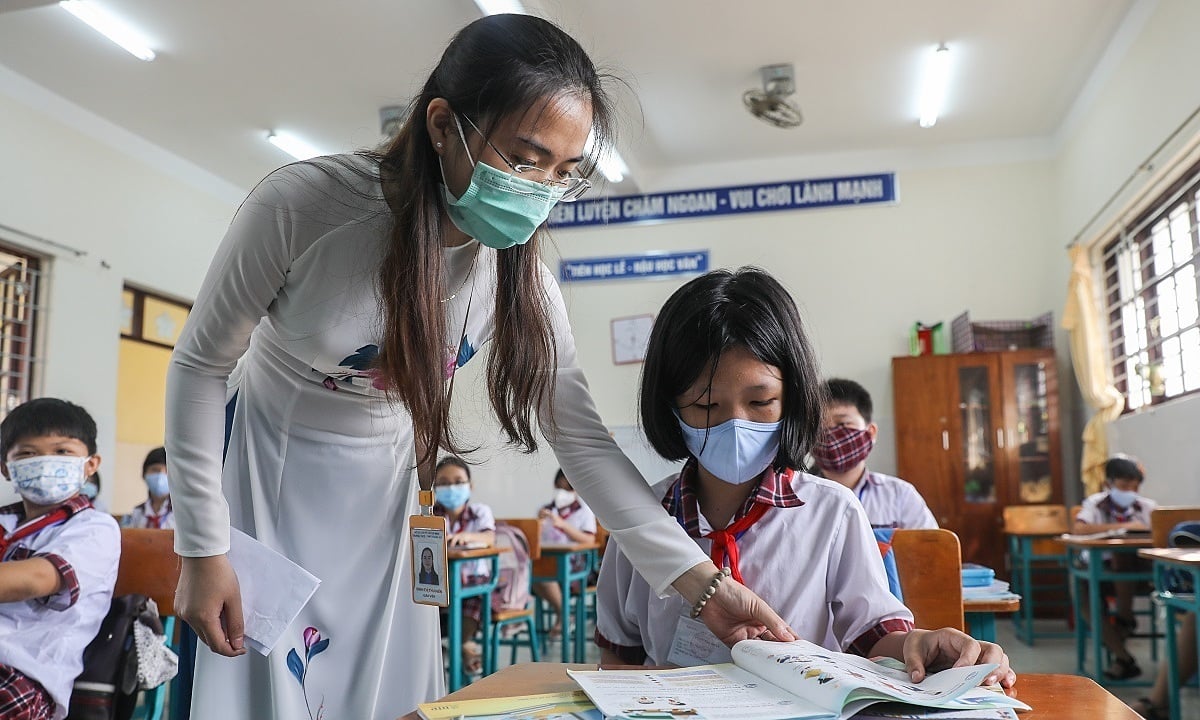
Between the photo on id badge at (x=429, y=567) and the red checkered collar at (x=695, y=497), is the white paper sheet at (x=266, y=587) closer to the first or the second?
the photo on id badge at (x=429, y=567)

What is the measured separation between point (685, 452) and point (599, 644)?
0.92 feet

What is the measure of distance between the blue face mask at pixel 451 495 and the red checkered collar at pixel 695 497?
3483 mm

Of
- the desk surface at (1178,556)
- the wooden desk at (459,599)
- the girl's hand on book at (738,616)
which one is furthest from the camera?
the wooden desk at (459,599)

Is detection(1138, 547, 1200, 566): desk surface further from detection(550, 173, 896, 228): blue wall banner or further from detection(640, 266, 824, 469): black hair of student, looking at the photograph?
detection(550, 173, 896, 228): blue wall banner

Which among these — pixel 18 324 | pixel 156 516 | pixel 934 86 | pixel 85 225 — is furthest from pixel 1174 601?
pixel 85 225

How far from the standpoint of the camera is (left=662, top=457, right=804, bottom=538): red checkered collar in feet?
3.95

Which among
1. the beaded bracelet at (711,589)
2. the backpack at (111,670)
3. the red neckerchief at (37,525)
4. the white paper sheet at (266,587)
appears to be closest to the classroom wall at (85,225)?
the red neckerchief at (37,525)

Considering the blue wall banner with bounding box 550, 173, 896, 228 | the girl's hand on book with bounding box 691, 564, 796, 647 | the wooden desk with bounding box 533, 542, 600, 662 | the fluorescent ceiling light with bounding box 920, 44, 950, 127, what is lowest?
the wooden desk with bounding box 533, 542, 600, 662

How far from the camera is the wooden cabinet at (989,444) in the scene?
648cm

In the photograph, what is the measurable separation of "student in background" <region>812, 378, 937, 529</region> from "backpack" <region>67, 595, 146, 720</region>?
6.13 ft

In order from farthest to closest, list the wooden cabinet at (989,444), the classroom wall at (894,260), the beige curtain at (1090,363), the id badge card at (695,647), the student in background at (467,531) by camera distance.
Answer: the classroom wall at (894,260), the wooden cabinet at (989,444), the beige curtain at (1090,363), the student in background at (467,531), the id badge card at (695,647)

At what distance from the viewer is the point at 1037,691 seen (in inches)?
33.2

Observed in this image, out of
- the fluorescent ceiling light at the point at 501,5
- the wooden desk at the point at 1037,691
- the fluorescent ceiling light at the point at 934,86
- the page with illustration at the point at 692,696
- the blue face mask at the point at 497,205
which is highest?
the fluorescent ceiling light at the point at 934,86

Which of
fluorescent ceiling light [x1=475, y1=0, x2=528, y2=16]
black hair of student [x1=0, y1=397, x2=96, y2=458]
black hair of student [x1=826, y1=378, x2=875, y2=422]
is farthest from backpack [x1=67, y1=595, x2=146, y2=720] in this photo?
fluorescent ceiling light [x1=475, y1=0, x2=528, y2=16]
